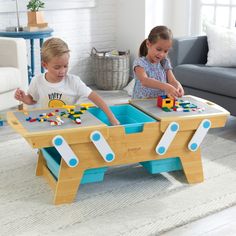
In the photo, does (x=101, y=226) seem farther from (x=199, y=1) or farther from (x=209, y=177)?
(x=199, y=1)

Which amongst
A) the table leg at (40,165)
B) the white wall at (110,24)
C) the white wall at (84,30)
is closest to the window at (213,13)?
the white wall at (110,24)

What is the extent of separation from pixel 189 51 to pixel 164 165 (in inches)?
60.0

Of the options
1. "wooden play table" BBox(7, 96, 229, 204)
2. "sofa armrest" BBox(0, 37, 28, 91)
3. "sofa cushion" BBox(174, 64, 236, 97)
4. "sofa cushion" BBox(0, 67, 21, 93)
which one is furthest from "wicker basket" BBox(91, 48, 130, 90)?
"wooden play table" BBox(7, 96, 229, 204)

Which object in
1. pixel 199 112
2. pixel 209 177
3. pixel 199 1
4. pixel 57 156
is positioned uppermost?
pixel 199 1

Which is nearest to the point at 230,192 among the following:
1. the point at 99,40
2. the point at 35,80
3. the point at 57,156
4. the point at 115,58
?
the point at 57,156

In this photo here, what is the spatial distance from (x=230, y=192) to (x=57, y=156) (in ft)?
2.83

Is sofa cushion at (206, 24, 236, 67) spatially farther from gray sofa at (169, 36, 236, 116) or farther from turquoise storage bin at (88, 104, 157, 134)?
turquoise storage bin at (88, 104, 157, 134)

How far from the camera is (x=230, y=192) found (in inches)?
89.5

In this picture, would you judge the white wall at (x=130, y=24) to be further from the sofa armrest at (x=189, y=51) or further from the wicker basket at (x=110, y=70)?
the sofa armrest at (x=189, y=51)

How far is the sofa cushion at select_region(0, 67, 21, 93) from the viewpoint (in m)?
3.21

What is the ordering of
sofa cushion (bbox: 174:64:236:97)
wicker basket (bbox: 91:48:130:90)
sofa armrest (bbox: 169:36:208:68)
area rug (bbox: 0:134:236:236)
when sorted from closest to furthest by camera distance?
area rug (bbox: 0:134:236:236), sofa cushion (bbox: 174:64:236:97), sofa armrest (bbox: 169:36:208:68), wicker basket (bbox: 91:48:130:90)

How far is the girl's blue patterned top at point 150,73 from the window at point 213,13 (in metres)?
1.62

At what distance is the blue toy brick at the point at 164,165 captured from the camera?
2291mm

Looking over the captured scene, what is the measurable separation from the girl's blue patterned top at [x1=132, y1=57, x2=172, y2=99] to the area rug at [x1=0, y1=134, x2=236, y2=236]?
1.47 ft
